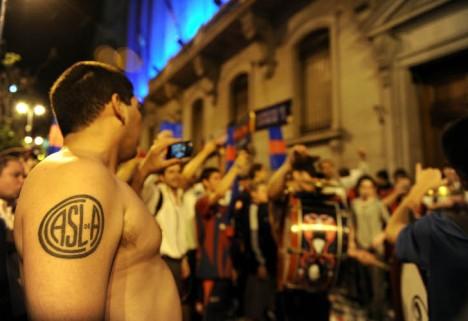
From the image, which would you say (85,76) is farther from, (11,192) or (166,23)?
(166,23)

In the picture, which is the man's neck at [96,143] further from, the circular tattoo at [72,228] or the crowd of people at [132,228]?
the circular tattoo at [72,228]

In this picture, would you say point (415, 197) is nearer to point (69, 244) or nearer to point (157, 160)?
point (157, 160)

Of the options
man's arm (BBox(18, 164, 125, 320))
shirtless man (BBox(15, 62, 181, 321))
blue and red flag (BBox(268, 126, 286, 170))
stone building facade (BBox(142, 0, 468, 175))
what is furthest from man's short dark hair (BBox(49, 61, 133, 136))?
stone building facade (BBox(142, 0, 468, 175))

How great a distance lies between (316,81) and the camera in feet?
31.4

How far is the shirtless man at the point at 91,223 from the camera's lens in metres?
1.14

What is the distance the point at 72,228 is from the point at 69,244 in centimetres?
5

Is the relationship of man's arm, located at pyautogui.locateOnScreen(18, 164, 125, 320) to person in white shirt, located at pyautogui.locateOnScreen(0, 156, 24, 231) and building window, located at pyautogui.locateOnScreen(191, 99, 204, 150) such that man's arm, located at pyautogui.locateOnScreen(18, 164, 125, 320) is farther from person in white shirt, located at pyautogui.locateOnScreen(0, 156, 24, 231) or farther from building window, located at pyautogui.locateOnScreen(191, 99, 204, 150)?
building window, located at pyautogui.locateOnScreen(191, 99, 204, 150)

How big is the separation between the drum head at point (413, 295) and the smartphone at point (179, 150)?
1.61m

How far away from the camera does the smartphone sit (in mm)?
2533

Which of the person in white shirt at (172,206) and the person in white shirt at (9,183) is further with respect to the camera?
the person in white shirt at (172,206)

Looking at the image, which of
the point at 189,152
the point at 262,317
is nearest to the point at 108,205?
the point at 189,152

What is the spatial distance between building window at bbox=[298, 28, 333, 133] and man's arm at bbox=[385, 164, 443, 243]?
6610 mm

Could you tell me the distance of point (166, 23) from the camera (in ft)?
69.7

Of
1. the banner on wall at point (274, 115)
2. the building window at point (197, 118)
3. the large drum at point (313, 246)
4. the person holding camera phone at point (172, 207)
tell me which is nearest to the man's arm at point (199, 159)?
the person holding camera phone at point (172, 207)
